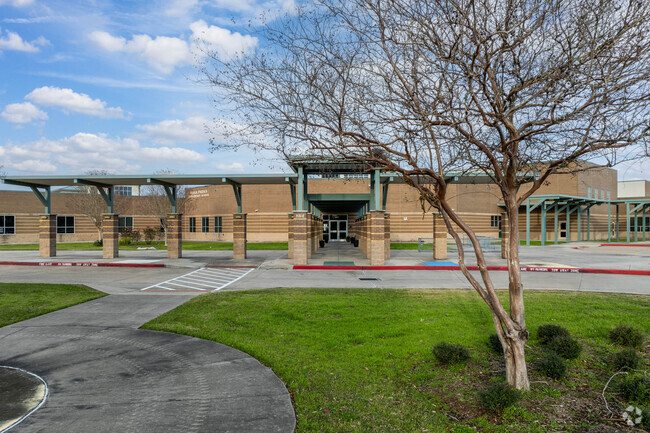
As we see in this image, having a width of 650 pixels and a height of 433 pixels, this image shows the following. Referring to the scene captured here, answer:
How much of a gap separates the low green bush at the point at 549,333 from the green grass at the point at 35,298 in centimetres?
1109

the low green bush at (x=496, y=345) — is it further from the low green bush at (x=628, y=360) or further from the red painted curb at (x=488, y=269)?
the red painted curb at (x=488, y=269)

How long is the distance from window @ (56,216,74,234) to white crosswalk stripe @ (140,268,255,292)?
38695 millimetres

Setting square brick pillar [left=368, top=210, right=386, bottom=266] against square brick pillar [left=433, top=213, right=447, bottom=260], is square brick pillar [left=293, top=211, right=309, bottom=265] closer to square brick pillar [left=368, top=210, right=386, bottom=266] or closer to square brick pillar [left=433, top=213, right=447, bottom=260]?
square brick pillar [left=368, top=210, right=386, bottom=266]

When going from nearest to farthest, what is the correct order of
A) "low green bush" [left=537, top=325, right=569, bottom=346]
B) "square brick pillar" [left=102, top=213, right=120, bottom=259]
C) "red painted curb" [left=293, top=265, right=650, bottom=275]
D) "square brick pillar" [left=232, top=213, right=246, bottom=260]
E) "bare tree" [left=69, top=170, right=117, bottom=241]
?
"low green bush" [left=537, top=325, right=569, bottom=346], "red painted curb" [left=293, top=265, right=650, bottom=275], "square brick pillar" [left=102, top=213, right=120, bottom=259], "square brick pillar" [left=232, top=213, right=246, bottom=260], "bare tree" [left=69, top=170, right=117, bottom=241]

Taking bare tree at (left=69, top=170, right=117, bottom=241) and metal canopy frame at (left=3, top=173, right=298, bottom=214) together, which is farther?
bare tree at (left=69, top=170, right=117, bottom=241)

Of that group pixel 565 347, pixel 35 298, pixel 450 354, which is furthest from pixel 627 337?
pixel 35 298

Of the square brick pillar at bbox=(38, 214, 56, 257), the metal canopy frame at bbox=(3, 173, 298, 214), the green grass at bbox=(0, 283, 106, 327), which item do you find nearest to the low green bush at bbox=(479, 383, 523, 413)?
the green grass at bbox=(0, 283, 106, 327)

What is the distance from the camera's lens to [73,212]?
166ft

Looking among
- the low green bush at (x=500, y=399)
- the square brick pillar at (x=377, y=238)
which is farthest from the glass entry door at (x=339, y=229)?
the low green bush at (x=500, y=399)

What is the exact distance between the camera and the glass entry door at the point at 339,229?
5619 centimetres

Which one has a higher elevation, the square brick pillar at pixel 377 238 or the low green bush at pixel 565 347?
the square brick pillar at pixel 377 238

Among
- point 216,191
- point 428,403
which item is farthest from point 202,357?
point 216,191

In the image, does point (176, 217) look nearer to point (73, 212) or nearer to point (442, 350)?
point (442, 350)

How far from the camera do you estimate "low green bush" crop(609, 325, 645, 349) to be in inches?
265
